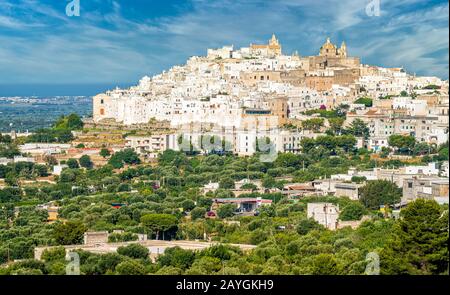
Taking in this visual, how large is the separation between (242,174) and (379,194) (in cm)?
306

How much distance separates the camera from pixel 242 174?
14266mm

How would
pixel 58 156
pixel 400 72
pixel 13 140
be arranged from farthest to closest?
pixel 400 72, pixel 13 140, pixel 58 156

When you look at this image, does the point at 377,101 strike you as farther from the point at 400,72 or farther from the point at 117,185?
the point at 117,185

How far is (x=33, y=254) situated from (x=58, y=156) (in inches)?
343

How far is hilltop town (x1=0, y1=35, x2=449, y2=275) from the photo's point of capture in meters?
7.67

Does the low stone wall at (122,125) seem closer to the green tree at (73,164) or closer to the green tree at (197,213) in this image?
the green tree at (73,164)

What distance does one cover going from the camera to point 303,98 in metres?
20.9

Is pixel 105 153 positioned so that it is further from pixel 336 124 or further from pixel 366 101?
pixel 366 101

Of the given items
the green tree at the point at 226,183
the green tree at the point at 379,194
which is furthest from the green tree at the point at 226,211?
the green tree at the point at 226,183

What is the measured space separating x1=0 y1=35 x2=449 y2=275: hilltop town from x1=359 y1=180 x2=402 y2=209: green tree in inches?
0.7

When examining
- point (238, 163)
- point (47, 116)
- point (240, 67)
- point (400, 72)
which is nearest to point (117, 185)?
point (238, 163)

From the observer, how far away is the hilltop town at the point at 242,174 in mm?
7668

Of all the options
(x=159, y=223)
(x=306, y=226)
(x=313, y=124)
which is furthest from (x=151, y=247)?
(x=313, y=124)

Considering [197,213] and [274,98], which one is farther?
[274,98]
